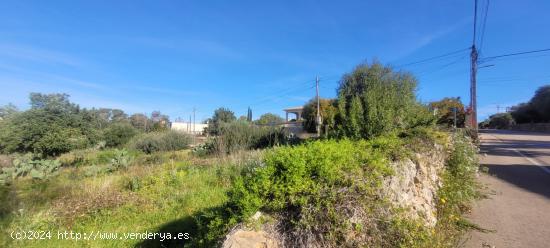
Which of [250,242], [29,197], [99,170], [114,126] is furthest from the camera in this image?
[114,126]

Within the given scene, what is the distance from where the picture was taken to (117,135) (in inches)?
1170

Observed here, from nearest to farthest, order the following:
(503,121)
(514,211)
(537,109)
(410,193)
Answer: (410,193)
(514,211)
(537,109)
(503,121)

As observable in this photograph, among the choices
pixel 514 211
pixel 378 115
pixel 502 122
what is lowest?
pixel 514 211

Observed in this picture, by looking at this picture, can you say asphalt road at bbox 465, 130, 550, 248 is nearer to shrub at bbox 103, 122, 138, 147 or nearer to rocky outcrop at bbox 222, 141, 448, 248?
rocky outcrop at bbox 222, 141, 448, 248

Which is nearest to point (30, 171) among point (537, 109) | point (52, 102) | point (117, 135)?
point (52, 102)

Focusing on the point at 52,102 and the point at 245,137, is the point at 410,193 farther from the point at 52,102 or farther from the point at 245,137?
the point at 52,102

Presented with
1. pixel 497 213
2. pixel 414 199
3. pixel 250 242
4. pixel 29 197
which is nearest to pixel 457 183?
pixel 497 213

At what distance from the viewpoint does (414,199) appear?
3844 mm

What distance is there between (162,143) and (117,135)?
1113 centimetres

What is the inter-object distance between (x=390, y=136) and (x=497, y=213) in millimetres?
2643

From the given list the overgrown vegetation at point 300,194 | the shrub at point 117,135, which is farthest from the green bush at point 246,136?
the shrub at point 117,135

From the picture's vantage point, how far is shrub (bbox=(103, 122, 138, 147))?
94.9 feet

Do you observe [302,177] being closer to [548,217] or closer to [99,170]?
[548,217]

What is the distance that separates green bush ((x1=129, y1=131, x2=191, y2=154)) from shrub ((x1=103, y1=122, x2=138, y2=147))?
22.5ft
